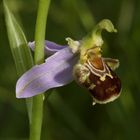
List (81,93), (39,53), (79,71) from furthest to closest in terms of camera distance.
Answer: (81,93) → (79,71) → (39,53)

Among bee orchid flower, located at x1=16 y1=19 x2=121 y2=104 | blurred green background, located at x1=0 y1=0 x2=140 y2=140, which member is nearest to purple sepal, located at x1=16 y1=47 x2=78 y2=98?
bee orchid flower, located at x1=16 y1=19 x2=121 y2=104

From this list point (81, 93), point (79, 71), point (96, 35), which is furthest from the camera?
point (81, 93)

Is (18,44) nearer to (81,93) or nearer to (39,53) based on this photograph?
(39,53)

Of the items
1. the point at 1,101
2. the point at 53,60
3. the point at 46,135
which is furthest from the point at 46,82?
the point at 1,101

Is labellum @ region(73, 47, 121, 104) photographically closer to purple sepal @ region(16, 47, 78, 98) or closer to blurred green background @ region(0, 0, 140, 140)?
purple sepal @ region(16, 47, 78, 98)

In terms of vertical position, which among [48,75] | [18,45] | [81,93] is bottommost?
[81,93]

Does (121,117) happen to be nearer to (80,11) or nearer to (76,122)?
(76,122)

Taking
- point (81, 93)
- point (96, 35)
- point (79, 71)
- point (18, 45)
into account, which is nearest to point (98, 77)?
point (79, 71)
